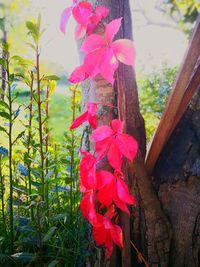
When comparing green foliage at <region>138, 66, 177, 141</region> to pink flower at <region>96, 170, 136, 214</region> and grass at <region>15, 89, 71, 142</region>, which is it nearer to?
grass at <region>15, 89, 71, 142</region>

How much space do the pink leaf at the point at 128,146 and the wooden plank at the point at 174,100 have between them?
26cm

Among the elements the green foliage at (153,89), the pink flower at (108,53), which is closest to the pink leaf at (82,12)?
the pink flower at (108,53)

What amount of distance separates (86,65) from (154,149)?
15.7 inches

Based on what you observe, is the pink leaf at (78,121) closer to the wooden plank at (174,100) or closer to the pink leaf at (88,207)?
the pink leaf at (88,207)

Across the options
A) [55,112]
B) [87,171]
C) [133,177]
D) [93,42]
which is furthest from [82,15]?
[55,112]

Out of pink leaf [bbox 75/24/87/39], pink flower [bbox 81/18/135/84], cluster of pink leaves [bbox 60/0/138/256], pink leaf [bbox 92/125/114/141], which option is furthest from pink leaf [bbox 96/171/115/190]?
pink leaf [bbox 75/24/87/39]

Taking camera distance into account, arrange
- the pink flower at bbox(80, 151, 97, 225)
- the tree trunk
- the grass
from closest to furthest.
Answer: the pink flower at bbox(80, 151, 97, 225)
the tree trunk
the grass

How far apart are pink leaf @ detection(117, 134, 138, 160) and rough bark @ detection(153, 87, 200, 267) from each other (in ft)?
1.11

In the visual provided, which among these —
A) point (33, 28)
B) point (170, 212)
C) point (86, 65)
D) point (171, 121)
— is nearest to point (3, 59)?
point (33, 28)

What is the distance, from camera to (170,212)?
1.12 m

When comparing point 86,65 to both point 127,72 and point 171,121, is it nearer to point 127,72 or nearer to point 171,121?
point 127,72

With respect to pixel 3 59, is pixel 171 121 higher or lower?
lower

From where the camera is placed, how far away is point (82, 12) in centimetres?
89

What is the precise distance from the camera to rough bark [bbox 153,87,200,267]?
3.53 feet
